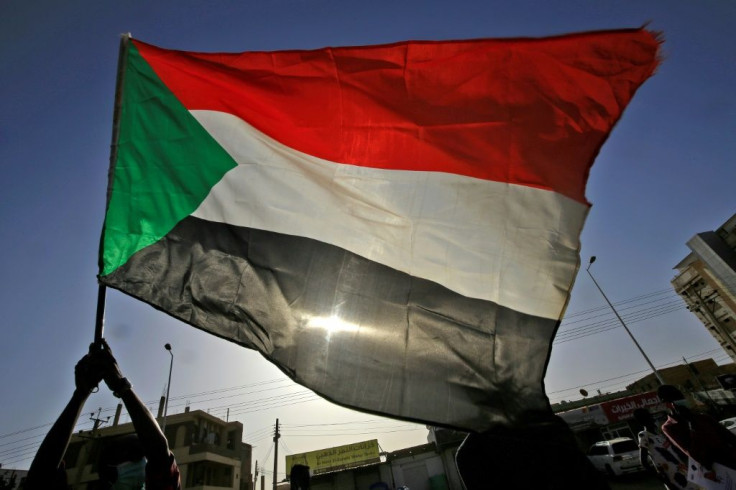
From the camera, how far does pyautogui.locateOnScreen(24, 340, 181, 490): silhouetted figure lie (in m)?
1.92

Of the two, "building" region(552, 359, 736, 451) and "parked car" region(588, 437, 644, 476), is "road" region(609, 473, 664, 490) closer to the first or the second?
"parked car" region(588, 437, 644, 476)

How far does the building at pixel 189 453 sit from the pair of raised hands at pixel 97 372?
37.0m

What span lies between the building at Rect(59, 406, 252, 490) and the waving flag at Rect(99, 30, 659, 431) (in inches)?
1457

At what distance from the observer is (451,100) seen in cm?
272

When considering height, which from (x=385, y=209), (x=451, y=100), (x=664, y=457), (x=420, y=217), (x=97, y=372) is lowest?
(x=664, y=457)

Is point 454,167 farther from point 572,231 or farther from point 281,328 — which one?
A: point 281,328

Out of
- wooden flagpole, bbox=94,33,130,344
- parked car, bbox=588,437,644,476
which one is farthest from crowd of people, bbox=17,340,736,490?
parked car, bbox=588,437,644,476

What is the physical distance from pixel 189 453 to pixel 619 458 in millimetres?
34492

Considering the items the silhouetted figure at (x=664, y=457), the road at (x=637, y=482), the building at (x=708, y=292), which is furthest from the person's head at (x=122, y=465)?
the building at (x=708, y=292)

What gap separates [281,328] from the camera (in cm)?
247

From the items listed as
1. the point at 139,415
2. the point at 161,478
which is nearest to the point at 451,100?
the point at 139,415

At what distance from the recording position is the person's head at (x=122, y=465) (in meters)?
2.32

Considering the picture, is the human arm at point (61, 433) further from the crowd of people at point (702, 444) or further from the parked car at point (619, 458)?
the parked car at point (619, 458)

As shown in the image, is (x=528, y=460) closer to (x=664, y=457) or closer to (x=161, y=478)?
(x=161, y=478)
